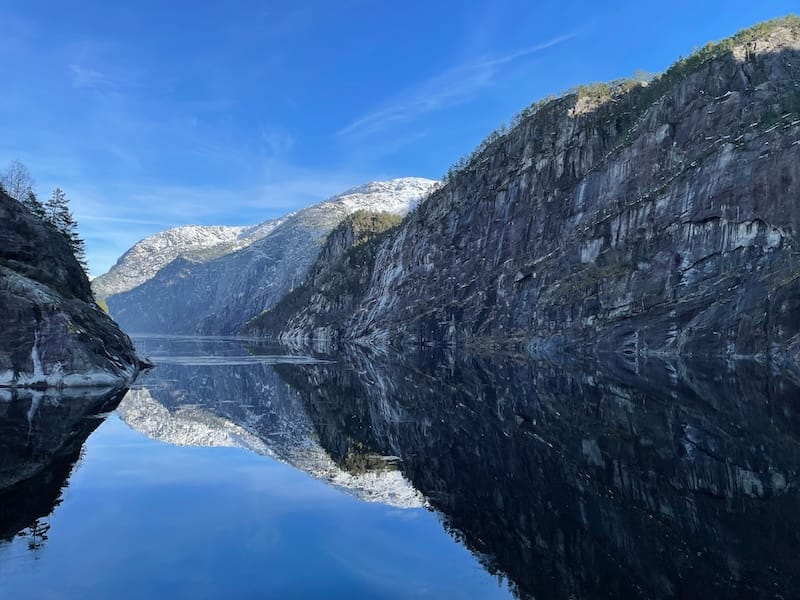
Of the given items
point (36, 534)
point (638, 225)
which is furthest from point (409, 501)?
point (638, 225)

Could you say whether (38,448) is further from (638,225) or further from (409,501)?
(638,225)

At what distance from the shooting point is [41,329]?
43250 millimetres

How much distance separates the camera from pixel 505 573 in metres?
11.7

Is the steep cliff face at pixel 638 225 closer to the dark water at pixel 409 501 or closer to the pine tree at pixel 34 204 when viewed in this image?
the dark water at pixel 409 501

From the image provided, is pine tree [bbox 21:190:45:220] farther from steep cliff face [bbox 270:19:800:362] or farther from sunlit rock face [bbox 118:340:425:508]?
steep cliff face [bbox 270:19:800:362]

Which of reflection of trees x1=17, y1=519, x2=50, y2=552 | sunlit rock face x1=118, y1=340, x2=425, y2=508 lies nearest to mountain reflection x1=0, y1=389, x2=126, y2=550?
reflection of trees x1=17, y1=519, x2=50, y2=552

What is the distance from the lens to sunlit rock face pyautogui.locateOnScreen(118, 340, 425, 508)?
19516 mm

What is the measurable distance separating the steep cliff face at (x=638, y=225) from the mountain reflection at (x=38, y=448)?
61542 mm

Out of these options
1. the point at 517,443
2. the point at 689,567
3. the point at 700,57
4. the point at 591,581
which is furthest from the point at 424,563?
the point at 700,57

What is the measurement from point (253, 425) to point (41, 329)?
22.0 meters

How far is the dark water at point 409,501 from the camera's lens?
1135cm

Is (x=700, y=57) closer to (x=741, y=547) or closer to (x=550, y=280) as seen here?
(x=550, y=280)

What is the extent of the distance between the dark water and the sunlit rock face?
18 centimetres

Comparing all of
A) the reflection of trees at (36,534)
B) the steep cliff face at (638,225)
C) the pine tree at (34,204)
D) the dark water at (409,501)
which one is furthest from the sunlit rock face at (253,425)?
the steep cliff face at (638,225)
